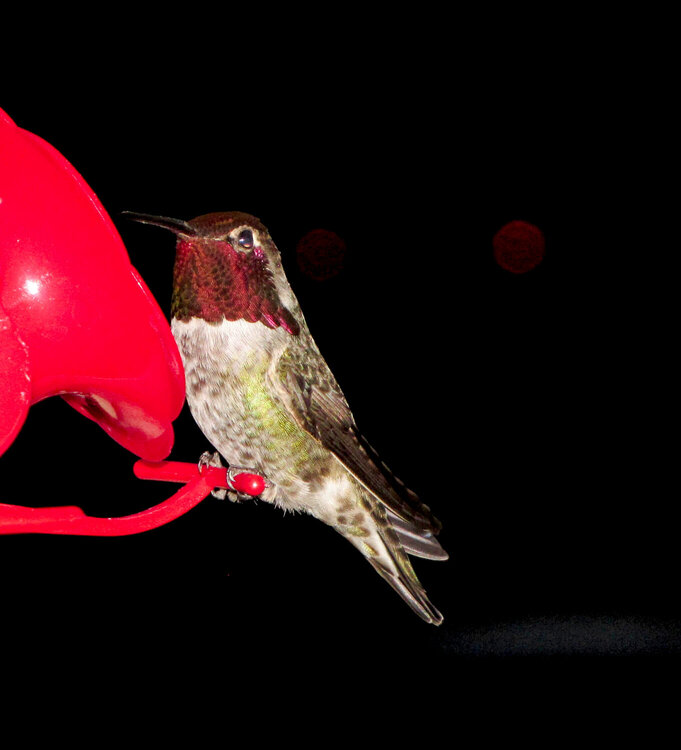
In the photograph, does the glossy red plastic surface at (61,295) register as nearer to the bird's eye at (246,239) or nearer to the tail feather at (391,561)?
the bird's eye at (246,239)

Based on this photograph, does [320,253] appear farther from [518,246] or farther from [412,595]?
[412,595]

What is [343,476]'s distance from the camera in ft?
7.02

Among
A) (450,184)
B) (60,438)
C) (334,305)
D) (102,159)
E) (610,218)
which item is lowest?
(60,438)

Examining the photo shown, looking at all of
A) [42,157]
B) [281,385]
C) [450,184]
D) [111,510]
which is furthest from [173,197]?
[42,157]

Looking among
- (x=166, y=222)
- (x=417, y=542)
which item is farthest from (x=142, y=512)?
(x=417, y=542)

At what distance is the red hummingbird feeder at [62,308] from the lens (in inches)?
39.2

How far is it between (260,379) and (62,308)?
883 millimetres

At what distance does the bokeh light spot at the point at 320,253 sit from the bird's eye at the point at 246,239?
201 centimetres

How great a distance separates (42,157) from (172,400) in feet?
1.34

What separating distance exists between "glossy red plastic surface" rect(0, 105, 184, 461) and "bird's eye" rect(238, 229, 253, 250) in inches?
28.8

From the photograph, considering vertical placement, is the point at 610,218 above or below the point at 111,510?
above

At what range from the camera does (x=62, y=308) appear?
1.03 metres

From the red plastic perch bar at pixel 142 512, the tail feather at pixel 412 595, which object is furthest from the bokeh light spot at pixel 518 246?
the red plastic perch bar at pixel 142 512

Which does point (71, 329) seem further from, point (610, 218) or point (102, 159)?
point (610, 218)
